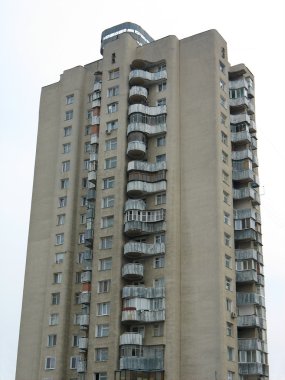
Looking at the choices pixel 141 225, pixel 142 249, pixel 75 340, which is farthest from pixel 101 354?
pixel 141 225

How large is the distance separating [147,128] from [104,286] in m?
18.9

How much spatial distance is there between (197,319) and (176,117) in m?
23.6

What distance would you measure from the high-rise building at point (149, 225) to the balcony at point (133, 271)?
0.15 meters

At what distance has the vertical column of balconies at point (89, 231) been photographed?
6606 cm

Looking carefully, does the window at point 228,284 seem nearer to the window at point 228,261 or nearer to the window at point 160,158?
the window at point 228,261

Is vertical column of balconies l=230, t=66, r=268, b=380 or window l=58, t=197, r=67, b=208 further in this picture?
window l=58, t=197, r=67, b=208

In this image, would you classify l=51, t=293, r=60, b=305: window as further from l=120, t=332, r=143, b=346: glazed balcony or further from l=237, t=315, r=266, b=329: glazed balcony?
l=237, t=315, r=266, b=329: glazed balcony

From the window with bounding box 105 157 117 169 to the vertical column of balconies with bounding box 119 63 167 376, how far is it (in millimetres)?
1881

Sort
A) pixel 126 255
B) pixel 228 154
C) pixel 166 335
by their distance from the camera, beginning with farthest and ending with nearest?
1. pixel 228 154
2. pixel 126 255
3. pixel 166 335

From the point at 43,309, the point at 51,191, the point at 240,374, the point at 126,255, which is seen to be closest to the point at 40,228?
the point at 51,191

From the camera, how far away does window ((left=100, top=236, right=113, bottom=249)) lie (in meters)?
68.6

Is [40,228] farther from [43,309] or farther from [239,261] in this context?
[239,261]

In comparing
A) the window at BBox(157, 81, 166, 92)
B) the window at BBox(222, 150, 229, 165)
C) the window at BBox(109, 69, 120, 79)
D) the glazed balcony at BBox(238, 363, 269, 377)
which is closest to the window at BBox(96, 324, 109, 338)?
the glazed balcony at BBox(238, 363, 269, 377)

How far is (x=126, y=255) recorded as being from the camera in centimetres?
6700
